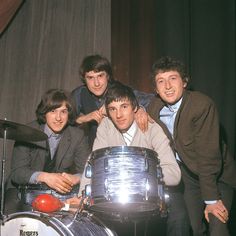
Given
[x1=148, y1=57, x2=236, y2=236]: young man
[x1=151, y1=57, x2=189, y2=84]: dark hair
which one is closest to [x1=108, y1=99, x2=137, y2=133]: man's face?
[x1=148, y1=57, x2=236, y2=236]: young man

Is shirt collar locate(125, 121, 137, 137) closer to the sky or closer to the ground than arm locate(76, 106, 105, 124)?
closer to the ground

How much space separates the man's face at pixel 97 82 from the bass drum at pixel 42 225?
4.10 feet

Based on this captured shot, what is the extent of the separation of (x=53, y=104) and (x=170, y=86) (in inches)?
31.8

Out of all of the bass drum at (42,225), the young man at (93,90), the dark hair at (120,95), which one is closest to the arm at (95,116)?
the young man at (93,90)

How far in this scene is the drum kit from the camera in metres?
2.01

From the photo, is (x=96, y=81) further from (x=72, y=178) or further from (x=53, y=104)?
(x=72, y=178)

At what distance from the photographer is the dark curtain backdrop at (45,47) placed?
Result: 3.74 meters

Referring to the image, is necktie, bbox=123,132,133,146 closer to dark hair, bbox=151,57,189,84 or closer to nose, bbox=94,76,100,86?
dark hair, bbox=151,57,189,84

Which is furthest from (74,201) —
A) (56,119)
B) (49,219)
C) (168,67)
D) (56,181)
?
(168,67)

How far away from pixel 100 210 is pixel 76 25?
2.07m

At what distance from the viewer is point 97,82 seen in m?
3.14

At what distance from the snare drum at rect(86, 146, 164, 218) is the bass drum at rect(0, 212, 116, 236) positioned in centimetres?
14

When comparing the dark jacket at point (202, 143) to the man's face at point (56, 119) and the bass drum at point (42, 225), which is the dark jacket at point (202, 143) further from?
the bass drum at point (42, 225)

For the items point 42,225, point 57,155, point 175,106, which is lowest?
point 42,225
